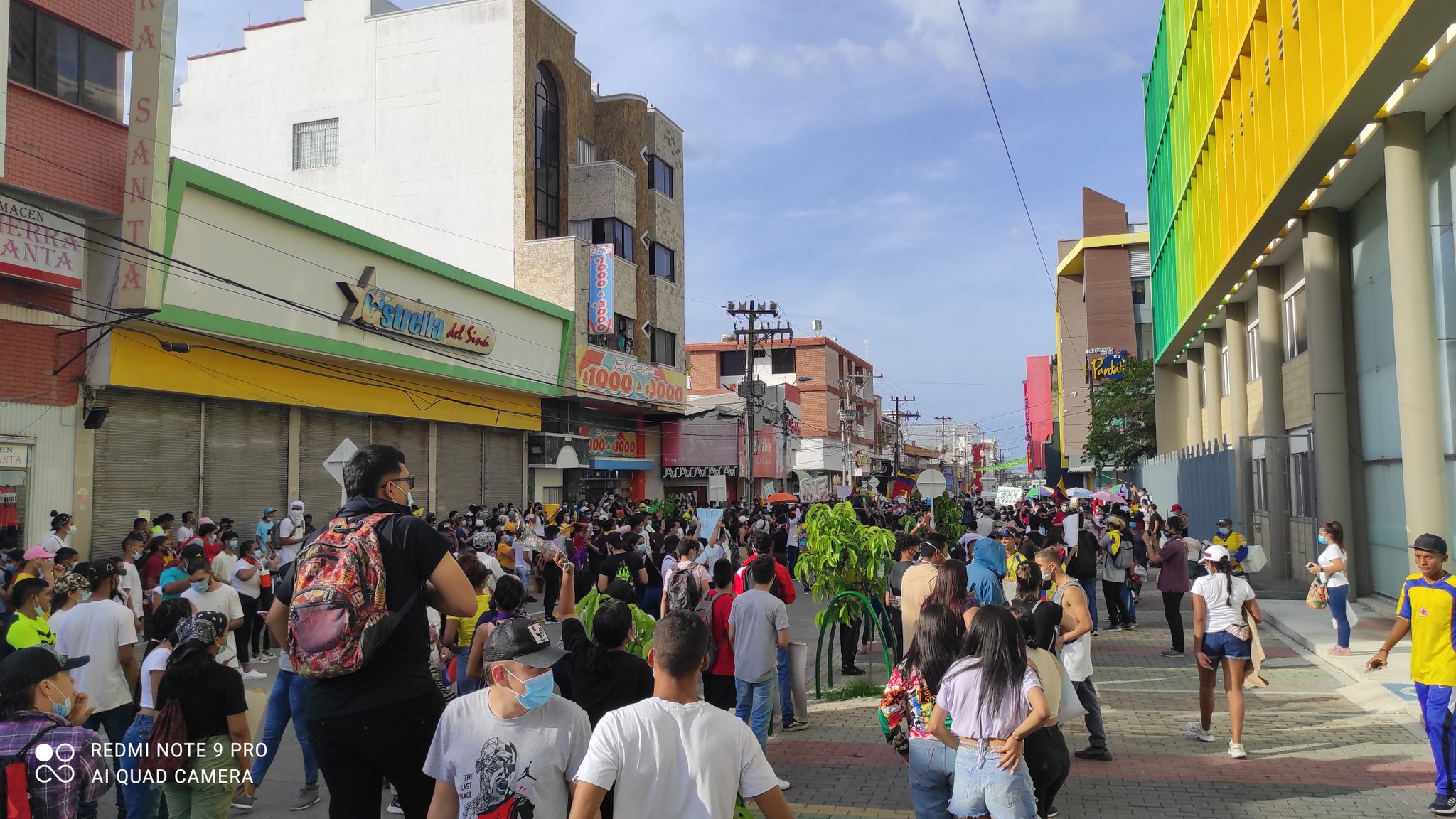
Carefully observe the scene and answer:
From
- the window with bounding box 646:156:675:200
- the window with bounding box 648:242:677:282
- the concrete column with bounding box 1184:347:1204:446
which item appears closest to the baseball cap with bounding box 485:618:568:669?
the window with bounding box 648:242:677:282

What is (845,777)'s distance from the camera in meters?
7.77

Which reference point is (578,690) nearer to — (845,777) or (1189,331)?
(845,777)

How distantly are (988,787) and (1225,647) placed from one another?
14.2 feet

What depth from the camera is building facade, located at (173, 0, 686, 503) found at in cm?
3241

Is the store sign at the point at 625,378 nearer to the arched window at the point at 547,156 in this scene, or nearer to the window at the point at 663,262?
the window at the point at 663,262

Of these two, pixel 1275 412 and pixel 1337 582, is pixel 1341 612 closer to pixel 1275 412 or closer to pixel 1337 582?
pixel 1337 582

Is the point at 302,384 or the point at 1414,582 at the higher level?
the point at 302,384

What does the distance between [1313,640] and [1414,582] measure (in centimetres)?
749

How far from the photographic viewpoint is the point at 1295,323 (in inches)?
877

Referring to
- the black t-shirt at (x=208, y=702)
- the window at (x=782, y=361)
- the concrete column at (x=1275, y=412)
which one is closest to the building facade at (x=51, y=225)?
the black t-shirt at (x=208, y=702)

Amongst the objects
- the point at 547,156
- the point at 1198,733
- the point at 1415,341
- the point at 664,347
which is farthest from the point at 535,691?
the point at 664,347

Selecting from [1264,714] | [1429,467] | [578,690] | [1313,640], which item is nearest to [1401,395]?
[1429,467]

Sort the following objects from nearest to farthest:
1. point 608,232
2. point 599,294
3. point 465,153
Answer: point 465,153, point 599,294, point 608,232

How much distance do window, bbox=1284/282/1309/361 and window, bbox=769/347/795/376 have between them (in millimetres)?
57272
